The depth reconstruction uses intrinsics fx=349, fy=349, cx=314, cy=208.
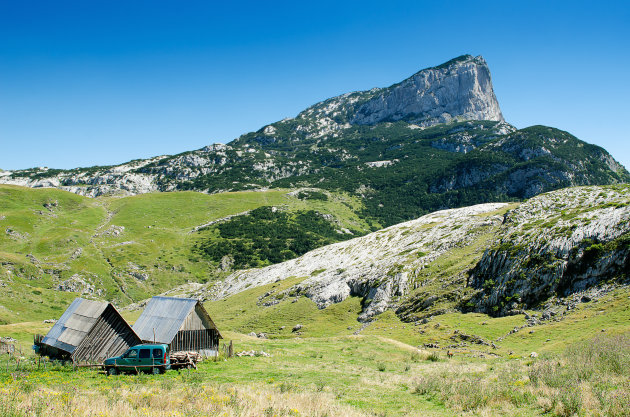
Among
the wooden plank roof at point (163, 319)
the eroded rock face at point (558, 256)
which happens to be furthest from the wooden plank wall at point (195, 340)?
the eroded rock face at point (558, 256)

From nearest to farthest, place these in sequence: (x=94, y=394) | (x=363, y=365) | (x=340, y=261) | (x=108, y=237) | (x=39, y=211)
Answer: (x=94, y=394) → (x=363, y=365) → (x=340, y=261) → (x=108, y=237) → (x=39, y=211)

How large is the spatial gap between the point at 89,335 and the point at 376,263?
58386mm

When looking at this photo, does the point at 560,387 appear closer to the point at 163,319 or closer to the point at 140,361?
the point at 140,361

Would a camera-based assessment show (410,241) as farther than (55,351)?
Yes

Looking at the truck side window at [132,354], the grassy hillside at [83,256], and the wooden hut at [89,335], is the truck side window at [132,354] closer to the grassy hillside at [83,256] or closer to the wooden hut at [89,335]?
the wooden hut at [89,335]

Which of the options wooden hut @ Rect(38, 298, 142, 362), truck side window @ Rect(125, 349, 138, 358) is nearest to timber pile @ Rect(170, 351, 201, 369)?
truck side window @ Rect(125, 349, 138, 358)

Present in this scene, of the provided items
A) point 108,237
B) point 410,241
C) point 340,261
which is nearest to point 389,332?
point 410,241

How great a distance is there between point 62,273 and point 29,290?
1218 inches

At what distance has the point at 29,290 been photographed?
9094cm

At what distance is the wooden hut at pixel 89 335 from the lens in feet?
98.0

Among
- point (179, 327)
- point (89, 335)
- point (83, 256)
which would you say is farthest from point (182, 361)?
point (83, 256)

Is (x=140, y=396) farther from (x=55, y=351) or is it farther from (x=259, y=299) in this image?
(x=259, y=299)

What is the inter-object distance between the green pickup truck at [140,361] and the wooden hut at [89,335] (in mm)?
5248

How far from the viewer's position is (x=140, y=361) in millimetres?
26094
